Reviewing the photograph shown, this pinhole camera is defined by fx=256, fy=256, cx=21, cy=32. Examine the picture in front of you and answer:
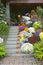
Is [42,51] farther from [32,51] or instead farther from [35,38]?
[35,38]

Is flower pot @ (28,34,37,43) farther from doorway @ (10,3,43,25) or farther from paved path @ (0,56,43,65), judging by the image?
doorway @ (10,3,43,25)

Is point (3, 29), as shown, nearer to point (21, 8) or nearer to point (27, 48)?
point (27, 48)

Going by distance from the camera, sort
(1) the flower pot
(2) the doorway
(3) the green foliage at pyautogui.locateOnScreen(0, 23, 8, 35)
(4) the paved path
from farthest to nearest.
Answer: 1. (2) the doorway
2. (3) the green foliage at pyautogui.locateOnScreen(0, 23, 8, 35)
3. (1) the flower pot
4. (4) the paved path

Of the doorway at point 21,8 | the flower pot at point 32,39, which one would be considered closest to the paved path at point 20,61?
the flower pot at point 32,39

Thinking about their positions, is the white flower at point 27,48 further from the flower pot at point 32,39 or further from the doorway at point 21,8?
the doorway at point 21,8

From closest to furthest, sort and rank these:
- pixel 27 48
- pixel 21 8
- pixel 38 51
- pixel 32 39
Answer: pixel 38 51 → pixel 27 48 → pixel 32 39 → pixel 21 8

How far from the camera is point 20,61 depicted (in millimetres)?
11172

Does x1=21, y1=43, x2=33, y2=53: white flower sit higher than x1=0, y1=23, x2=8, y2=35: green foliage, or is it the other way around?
x1=0, y1=23, x2=8, y2=35: green foliage

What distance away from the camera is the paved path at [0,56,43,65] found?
1091 centimetres

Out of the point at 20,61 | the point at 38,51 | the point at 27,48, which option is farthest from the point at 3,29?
the point at 38,51

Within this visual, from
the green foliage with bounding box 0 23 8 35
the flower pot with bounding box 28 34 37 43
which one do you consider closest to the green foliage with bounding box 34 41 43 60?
the flower pot with bounding box 28 34 37 43

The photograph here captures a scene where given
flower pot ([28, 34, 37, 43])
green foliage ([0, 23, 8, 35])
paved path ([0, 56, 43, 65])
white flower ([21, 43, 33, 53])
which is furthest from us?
green foliage ([0, 23, 8, 35])

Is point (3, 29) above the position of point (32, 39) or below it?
above

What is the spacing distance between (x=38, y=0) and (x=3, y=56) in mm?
8304
